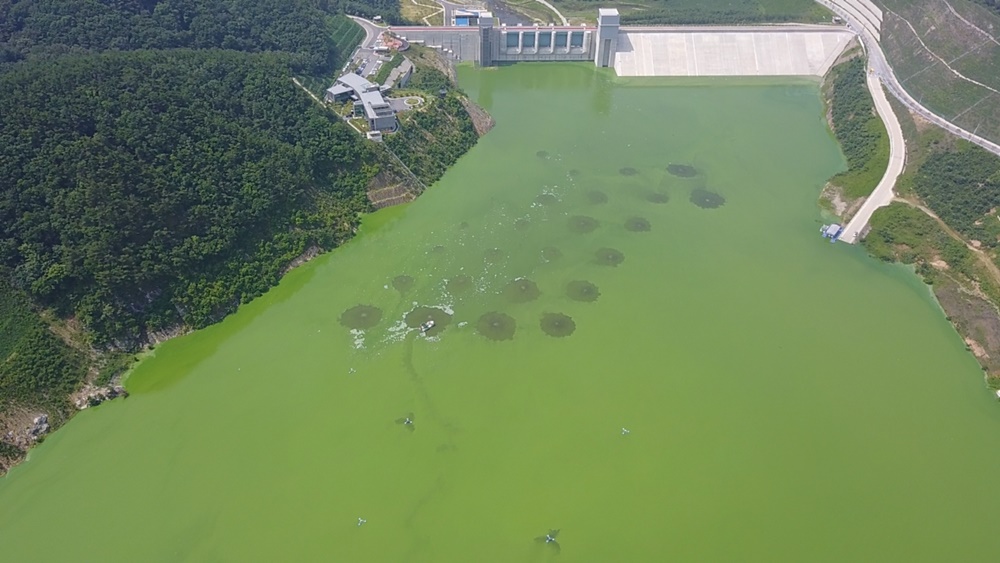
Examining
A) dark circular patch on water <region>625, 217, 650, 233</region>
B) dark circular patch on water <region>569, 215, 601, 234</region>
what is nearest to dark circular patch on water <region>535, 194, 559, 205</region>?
dark circular patch on water <region>569, 215, 601, 234</region>

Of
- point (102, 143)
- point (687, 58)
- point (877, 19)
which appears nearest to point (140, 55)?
point (102, 143)

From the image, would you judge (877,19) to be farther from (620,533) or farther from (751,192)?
(620,533)

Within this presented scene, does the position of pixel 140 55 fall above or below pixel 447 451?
above

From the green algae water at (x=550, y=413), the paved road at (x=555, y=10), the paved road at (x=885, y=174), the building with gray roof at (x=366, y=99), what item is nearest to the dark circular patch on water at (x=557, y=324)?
the green algae water at (x=550, y=413)

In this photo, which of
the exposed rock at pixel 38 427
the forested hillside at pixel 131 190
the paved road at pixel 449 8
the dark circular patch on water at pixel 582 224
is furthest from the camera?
the paved road at pixel 449 8

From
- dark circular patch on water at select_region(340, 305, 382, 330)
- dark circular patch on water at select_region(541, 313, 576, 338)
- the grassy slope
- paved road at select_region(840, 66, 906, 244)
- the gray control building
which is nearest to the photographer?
dark circular patch on water at select_region(541, 313, 576, 338)

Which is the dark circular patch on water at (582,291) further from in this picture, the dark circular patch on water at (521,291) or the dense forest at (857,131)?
the dense forest at (857,131)

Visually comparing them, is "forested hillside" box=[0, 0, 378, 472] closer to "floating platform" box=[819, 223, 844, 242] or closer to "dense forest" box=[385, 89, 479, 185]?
"dense forest" box=[385, 89, 479, 185]
